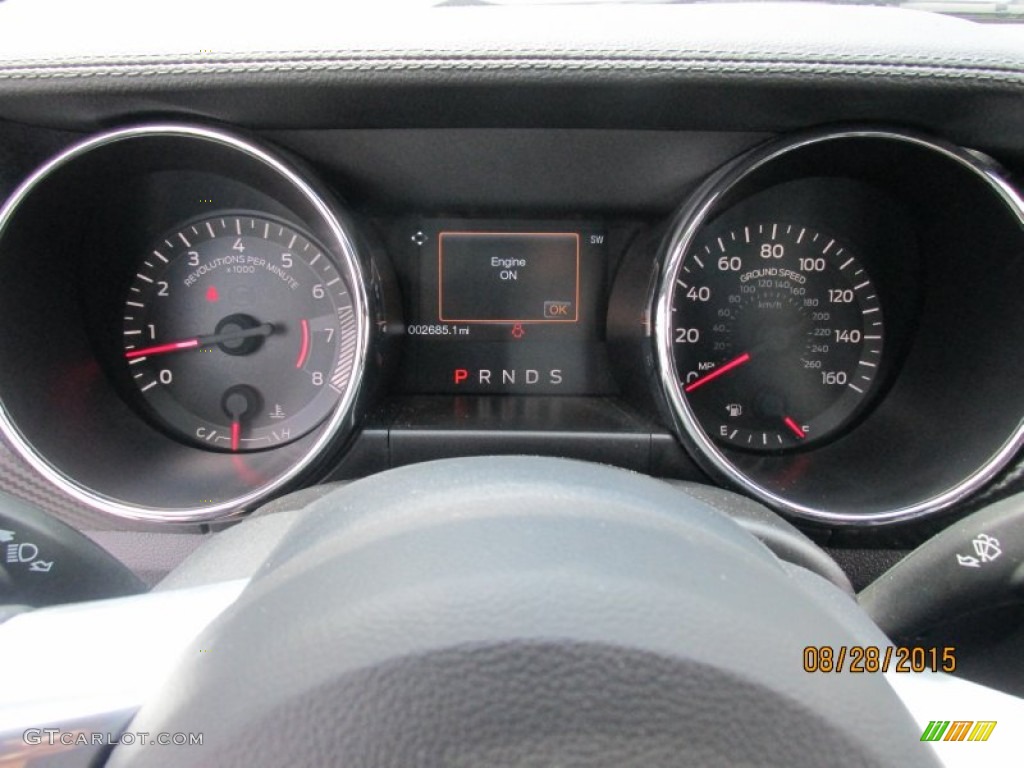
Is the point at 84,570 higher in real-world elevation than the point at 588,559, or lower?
lower

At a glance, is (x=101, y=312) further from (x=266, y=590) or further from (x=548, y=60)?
(x=266, y=590)

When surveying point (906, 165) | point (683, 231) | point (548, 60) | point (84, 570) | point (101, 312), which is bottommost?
point (84, 570)

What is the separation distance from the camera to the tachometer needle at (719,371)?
2.25m

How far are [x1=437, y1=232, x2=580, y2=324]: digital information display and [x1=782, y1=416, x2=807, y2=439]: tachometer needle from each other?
1.89ft

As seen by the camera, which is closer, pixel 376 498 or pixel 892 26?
pixel 376 498

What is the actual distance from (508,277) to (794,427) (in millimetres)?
793

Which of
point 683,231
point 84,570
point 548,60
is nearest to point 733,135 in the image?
point 683,231

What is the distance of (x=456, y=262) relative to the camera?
228 cm

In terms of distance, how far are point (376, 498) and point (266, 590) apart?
13cm

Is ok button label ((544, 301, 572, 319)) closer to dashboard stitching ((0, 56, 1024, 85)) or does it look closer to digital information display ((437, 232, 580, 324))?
digital information display ((437, 232, 580, 324))

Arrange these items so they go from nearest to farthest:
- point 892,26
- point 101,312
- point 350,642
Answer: point 350,642
point 892,26
point 101,312

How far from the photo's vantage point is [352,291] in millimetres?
2000
